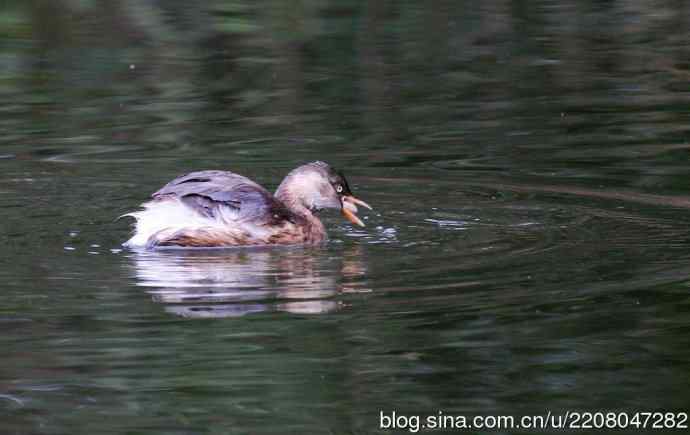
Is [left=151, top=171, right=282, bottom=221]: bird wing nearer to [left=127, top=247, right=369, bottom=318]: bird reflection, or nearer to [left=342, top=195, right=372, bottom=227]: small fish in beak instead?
[left=127, top=247, right=369, bottom=318]: bird reflection

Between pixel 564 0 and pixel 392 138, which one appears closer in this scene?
pixel 392 138

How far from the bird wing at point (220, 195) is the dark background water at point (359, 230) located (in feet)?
0.79

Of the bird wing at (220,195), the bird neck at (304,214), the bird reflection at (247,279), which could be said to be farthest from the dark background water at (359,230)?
the bird wing at (220,195)

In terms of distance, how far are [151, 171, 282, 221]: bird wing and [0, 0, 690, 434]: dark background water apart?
9.5 inches

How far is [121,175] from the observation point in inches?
427

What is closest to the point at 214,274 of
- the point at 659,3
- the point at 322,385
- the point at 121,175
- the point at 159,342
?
the point at 159,342

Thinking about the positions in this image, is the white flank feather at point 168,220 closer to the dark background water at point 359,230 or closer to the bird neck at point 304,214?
the dark background water at point 359,230

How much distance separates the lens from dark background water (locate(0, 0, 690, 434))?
600cm

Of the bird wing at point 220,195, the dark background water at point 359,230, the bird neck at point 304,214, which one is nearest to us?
the dark background water at point 359,230

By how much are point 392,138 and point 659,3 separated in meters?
9.07

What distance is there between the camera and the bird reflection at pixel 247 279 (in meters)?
7.12

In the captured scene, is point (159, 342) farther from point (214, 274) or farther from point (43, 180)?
point (43, 180)

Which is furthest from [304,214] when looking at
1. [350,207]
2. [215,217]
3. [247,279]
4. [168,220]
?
[247,279]

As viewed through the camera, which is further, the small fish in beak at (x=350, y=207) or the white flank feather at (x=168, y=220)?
the small fish in beak at (x=350, y=207)
